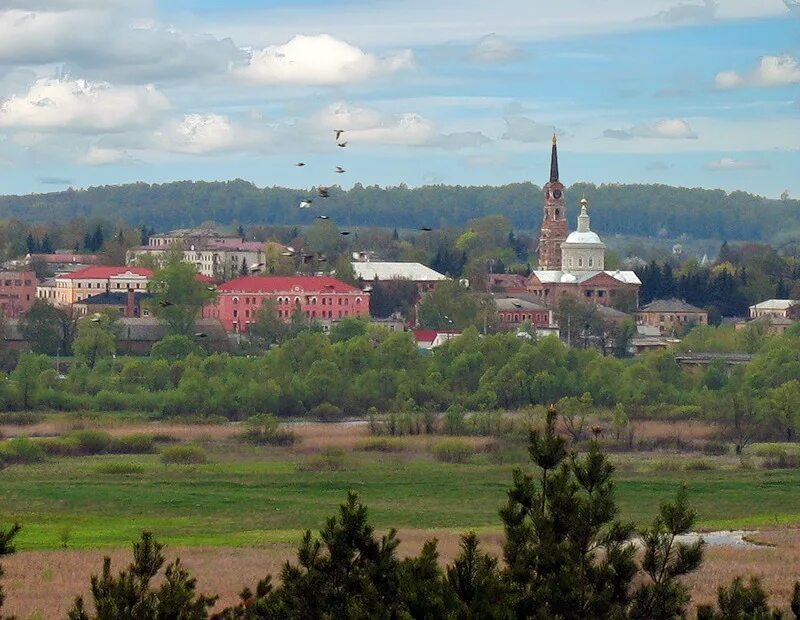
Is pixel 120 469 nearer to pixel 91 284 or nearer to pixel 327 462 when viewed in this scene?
pixel 327 462

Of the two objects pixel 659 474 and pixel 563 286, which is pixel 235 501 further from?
pixel 563 286

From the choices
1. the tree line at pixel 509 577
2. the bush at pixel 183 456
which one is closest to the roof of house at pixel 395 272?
the bush at pixel 183 456

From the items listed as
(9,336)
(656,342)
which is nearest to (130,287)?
(9,336)

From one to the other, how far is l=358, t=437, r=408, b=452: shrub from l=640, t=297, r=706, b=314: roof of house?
7040 cm

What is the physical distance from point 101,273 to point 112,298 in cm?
837

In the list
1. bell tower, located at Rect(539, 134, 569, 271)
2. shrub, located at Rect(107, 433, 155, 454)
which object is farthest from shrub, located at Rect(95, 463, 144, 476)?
bell tower, located at Rect(539, 134, 569, 271)

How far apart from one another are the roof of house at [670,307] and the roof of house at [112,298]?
33.7 m

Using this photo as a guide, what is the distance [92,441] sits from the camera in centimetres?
7325

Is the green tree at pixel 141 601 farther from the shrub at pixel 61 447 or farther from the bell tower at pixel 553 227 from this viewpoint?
the bell tower at pixel 553 227

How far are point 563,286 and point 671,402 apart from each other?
199 ft

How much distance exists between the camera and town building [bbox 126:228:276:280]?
162 meters

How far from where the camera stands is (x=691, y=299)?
152 m

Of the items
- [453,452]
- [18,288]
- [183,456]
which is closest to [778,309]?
[18,288]

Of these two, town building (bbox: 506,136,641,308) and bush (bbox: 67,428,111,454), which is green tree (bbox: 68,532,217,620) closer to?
bush (bbox: 67,428,111,454)
